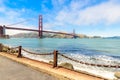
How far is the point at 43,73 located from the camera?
6.62 m

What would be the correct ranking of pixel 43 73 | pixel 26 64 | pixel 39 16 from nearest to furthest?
pixel 43 73 < pixel 26 64 < pixel 39 16

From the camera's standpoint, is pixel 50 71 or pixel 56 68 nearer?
pixel 50 71

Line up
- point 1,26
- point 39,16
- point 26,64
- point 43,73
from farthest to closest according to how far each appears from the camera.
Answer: point 39,16, point 1,26, point 26,64, point 43,73

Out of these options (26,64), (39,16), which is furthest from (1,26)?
(26,64)

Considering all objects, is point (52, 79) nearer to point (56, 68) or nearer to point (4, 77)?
point (56, 68)

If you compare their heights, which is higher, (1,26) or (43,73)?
(1,26)

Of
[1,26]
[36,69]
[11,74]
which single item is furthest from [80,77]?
[1,26]

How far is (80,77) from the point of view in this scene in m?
5.68

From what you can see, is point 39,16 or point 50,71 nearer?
point 50,71

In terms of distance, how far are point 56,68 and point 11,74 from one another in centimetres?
204

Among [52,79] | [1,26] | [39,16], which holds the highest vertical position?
[39,16]

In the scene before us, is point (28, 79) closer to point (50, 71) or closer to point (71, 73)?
point (50, 71)

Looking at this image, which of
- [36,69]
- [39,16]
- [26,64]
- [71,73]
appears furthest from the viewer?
[39,16]

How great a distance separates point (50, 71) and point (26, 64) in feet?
6.71
